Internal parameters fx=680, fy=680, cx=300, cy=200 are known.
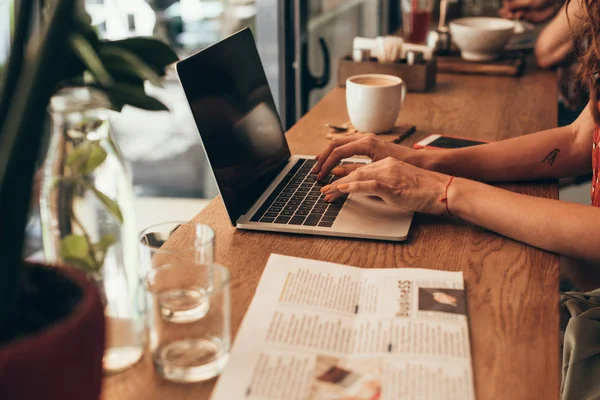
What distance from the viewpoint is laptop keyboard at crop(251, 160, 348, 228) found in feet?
3.51

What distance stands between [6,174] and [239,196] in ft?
1.95

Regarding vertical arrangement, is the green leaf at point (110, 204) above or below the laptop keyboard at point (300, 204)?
above

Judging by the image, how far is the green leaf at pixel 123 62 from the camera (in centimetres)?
65

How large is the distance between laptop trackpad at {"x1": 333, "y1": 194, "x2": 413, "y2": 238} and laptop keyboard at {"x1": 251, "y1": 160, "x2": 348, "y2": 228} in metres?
0.02

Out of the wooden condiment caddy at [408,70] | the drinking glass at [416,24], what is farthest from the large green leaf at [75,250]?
the drinking glass at [416,24]

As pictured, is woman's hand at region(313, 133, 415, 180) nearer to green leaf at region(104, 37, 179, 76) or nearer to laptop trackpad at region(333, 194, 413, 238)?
laptop trackpad at region(333, 194, 413, 238)

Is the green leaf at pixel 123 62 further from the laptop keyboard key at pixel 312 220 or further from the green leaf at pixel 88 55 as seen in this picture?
the laptop keyboard key at pixel 312 220

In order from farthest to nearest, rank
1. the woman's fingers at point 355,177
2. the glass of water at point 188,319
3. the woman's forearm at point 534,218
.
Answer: the woman's fingers at point 355,177, the woman's forearm at point 534,218, the glass of water at point 188,319

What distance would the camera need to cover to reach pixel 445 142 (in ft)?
4.77

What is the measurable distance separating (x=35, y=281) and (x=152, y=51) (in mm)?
270

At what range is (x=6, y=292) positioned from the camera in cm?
52

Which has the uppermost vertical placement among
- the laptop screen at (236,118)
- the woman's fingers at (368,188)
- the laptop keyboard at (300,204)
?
the laptop screen at (236,118)

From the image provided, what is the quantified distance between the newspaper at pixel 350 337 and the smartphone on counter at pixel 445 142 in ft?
1.85

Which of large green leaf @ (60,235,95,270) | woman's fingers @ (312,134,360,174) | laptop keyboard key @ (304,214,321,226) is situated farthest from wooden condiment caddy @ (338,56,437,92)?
large green leaf @ (60,235,95,270)
